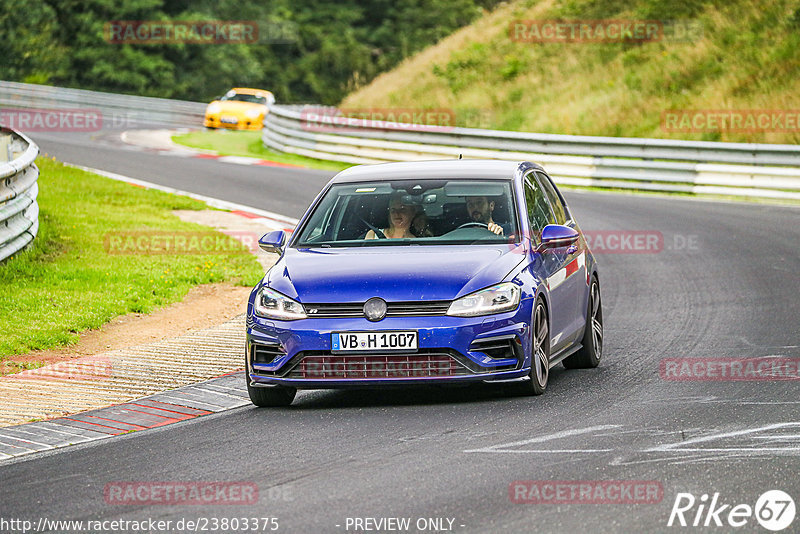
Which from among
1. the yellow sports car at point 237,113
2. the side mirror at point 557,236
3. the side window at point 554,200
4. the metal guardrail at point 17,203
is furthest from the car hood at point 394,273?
the yellow sports car at point 237,113

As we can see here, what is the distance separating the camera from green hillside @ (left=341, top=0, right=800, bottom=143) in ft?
100

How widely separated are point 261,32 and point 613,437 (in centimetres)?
6091

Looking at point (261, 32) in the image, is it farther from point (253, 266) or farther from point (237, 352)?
point (237, 352)

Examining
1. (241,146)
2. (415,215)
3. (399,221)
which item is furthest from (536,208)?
(241,146)

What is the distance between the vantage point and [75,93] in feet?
153

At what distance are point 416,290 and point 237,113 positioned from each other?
3329cm

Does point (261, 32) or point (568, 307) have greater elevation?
point (568, 307)

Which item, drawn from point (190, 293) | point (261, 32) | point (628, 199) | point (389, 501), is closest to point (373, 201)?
point (389, 501)

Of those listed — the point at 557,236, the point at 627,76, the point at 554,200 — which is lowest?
the point at 627,76

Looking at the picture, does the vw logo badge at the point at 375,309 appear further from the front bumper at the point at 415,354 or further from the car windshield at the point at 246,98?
the car windshield at the point at 246,98

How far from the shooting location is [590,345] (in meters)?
10.2

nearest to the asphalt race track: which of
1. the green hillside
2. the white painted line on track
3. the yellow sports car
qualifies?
the white painted line on track

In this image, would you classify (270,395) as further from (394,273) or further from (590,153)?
(590,153)

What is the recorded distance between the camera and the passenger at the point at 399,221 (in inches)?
377
